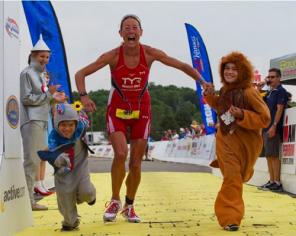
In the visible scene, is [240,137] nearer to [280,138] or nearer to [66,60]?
[280,138]

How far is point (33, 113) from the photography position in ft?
19.9

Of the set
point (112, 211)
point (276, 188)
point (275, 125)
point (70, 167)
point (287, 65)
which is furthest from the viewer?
point (287, 65)

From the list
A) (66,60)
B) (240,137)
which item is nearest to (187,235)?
(240,137)

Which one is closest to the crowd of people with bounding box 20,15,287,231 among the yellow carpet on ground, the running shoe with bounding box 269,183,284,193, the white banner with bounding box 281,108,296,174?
the yellow carpet on ground

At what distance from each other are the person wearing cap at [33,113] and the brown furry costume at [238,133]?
75.2 inches

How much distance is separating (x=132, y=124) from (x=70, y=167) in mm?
1062

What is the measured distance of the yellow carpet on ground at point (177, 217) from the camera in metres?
4.62

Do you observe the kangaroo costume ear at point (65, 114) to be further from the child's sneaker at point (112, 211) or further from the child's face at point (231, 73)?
the child's face at point (231, 73)

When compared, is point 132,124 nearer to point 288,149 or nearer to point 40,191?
point 40,191

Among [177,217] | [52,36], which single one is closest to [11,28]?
[177,217]

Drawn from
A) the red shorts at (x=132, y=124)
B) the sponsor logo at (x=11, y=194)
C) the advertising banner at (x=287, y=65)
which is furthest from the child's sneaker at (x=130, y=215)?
the advertising banner at (x=287, y=65)

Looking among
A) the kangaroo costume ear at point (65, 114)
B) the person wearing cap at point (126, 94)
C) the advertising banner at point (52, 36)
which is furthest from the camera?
the advertising banner at point (52, 36)

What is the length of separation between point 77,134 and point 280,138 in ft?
17.9

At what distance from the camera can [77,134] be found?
4.84 m
